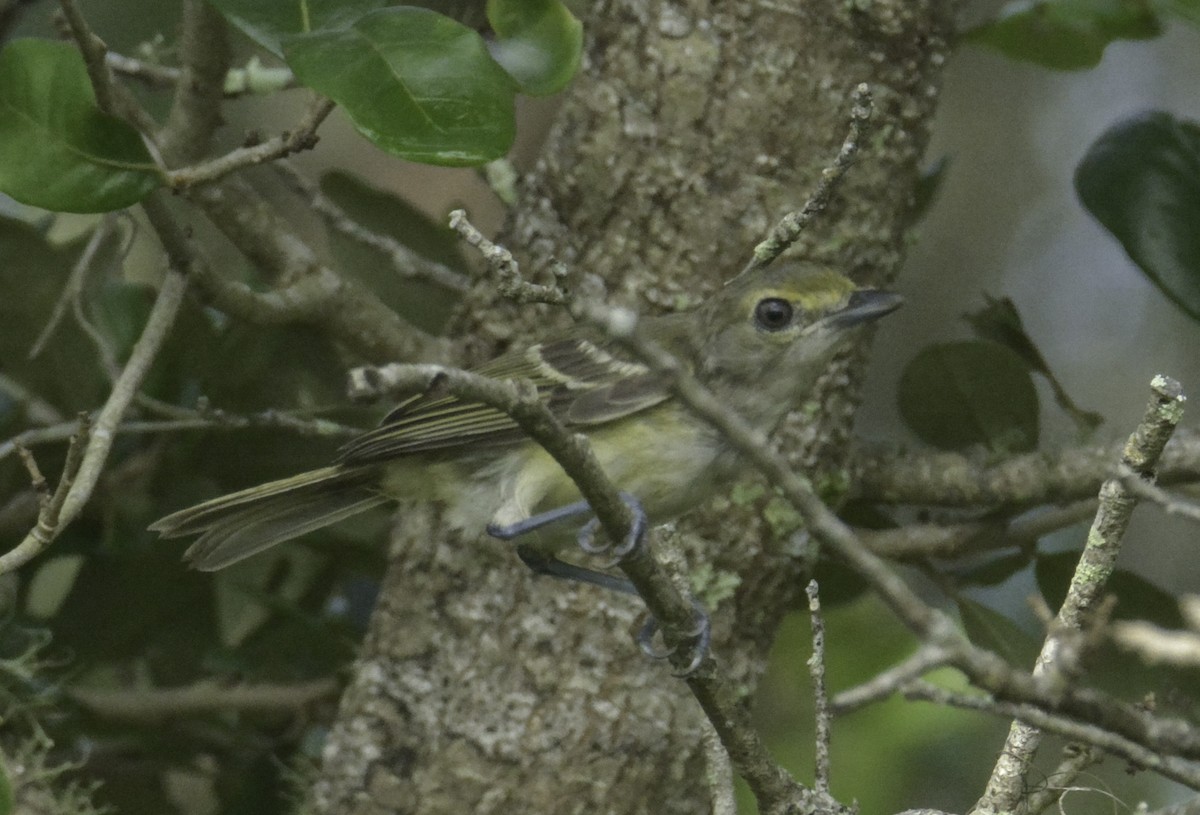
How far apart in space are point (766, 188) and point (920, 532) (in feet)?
2.57

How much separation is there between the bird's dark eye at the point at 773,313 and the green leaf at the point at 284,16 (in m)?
0.94

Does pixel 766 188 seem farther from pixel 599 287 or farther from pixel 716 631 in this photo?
pixel 716 631

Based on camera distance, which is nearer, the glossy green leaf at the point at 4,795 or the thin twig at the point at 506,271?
the thin twig at the point at 506,271

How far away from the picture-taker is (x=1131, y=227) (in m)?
2.91

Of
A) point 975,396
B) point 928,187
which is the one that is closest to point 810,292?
point 975,396

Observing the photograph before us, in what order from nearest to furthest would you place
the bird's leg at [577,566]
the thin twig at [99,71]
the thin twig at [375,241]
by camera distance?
the thin twig at [99,71]
the bird's leg at [577,566]
the thin twig at [375,241]

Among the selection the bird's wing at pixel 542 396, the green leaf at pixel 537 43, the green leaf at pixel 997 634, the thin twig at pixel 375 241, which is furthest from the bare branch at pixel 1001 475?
the green leaf at pixel 537 43

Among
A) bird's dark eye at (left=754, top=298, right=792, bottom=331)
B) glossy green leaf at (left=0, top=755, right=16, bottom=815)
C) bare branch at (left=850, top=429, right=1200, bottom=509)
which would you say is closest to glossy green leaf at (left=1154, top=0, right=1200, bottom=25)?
bare branch at (left=850, top=429, right=1200, bottom=509)

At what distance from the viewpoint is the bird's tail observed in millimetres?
2701

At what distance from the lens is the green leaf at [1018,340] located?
3096 mm

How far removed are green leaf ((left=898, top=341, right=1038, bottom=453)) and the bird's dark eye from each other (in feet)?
1.70

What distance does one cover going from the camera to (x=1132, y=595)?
302cm

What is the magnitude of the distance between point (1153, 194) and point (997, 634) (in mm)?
931

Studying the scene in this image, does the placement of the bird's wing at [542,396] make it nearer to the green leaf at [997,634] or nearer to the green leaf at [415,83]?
the green leaf at [415,83]
